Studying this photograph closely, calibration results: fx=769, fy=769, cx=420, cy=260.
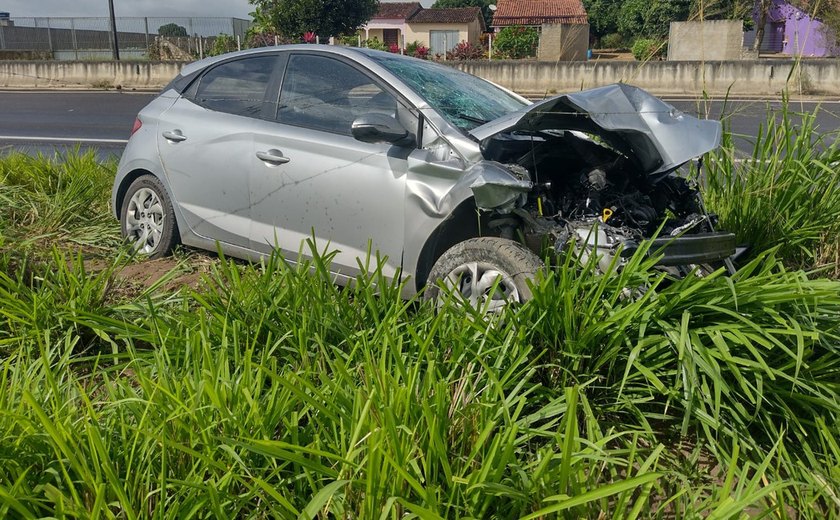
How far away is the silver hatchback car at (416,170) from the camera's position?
3.62 meters

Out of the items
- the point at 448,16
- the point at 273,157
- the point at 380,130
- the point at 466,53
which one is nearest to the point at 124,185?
the point at 273,157

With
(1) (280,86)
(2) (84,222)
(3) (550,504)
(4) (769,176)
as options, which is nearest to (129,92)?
(2) (84,222)

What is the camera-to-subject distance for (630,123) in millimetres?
3721

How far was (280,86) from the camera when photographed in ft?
15.5

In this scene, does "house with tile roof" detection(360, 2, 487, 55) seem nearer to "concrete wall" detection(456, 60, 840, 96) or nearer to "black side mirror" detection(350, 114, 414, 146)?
"concrete wall" detection(456, 60, 840, 96)

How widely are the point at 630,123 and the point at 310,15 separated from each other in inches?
1394

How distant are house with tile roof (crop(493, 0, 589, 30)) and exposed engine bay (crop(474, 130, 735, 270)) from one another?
4130cm

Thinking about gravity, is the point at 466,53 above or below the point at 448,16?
below

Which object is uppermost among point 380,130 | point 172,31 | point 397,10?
point 397,10

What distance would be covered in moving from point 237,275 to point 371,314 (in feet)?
2.11

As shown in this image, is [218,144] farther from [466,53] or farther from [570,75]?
[466,53]

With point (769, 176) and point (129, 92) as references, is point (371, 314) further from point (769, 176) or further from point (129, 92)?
point (129, 92)

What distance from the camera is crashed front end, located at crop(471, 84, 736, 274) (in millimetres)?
3520

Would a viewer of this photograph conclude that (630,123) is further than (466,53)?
No
